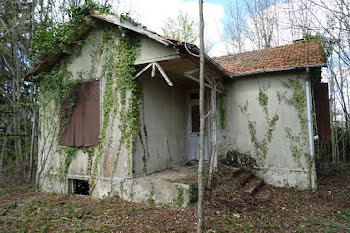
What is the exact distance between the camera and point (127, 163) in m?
6.04

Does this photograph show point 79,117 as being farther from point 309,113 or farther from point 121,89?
point 309,113

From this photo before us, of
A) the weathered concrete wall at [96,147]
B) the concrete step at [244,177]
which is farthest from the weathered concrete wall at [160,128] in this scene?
the concrete step at [244,177]

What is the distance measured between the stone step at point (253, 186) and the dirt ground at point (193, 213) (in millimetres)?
213

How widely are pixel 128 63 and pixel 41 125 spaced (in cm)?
404

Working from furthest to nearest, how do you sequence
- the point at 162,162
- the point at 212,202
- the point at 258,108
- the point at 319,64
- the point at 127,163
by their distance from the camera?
the point at 258,108
the point at 162,162
the point at 319,64
the point at 127,163
the point at 212,202

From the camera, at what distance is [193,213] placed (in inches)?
192

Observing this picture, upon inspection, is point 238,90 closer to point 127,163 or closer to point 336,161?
point 127,163

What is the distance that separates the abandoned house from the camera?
603 cm

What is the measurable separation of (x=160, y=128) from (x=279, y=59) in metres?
4.85

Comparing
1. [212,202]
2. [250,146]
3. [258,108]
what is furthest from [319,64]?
[212,202]

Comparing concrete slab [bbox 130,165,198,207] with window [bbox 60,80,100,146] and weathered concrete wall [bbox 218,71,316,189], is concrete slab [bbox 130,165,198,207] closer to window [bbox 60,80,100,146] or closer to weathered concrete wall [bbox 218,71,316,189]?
window [bbox 60,80,100,146]

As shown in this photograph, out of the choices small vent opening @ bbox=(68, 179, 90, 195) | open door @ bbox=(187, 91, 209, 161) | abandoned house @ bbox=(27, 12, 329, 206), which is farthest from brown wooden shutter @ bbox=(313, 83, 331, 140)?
small vent opening @ bbox=(68, 179, 90, 195)

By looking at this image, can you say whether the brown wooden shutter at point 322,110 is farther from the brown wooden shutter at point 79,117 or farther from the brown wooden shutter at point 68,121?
the brown wooden shutter at point 68,121

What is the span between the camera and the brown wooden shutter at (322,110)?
7.62 metres
